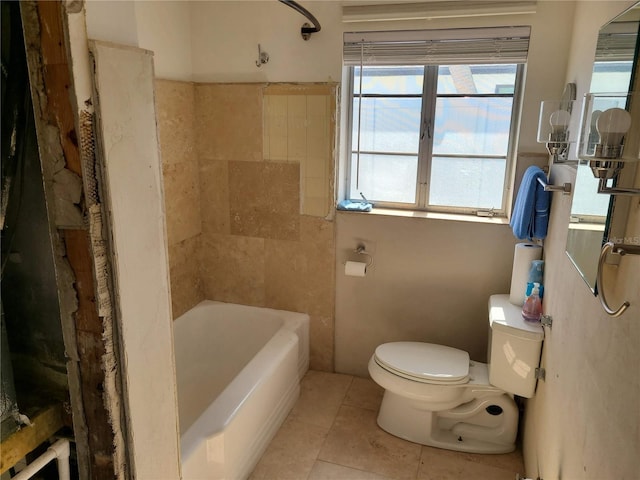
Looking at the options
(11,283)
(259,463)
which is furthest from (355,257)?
(11,283)

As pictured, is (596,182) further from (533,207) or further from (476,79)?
(476,79)

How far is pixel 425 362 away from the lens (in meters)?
2.42

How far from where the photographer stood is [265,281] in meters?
3.05

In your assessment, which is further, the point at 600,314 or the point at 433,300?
the point at 433,300

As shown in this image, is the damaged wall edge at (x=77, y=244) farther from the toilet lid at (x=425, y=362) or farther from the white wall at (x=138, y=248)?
the toilet lid at (x=425, y=362)

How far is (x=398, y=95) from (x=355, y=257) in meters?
0.97

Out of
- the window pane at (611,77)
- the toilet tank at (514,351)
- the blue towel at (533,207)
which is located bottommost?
the toilet tank at (514,351)

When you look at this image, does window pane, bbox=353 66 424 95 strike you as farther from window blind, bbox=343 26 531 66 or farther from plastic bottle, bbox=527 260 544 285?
plastic bottle, bbox=527 260 544 285

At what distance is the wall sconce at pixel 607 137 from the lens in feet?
3.28

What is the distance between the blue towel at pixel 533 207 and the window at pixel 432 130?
45cm

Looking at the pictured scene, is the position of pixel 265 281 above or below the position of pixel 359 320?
above

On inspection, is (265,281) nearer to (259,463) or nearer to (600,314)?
(259,463)

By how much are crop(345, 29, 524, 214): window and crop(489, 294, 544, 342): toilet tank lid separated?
583mm

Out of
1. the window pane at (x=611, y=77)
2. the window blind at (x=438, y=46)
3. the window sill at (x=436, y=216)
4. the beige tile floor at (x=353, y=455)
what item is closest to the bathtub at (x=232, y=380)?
the beige tile floor at (x=353, y=455)
